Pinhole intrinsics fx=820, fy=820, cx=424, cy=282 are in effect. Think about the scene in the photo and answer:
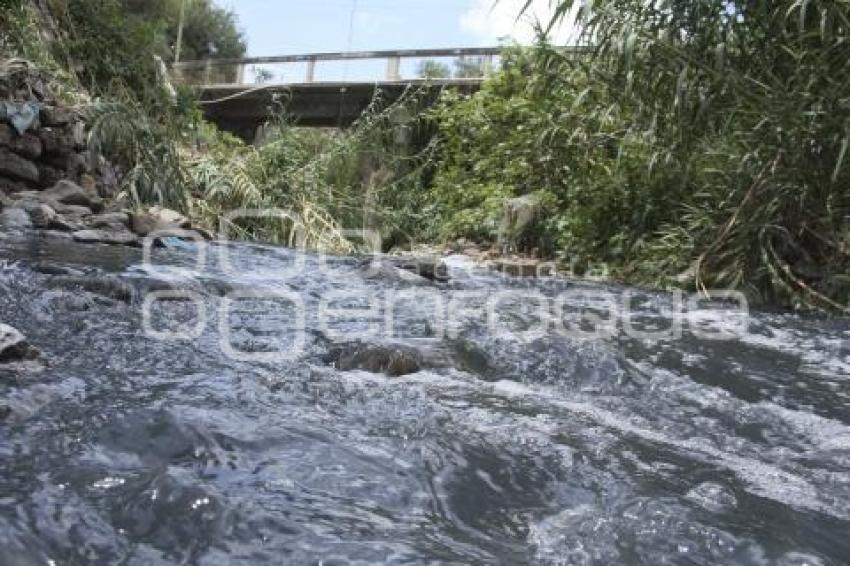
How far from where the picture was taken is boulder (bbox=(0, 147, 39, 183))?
228 inches

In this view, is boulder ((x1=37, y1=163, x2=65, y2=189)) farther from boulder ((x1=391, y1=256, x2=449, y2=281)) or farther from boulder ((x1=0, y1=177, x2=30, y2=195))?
boulder ((x1=391, y1=256, x2=449, y2=281))

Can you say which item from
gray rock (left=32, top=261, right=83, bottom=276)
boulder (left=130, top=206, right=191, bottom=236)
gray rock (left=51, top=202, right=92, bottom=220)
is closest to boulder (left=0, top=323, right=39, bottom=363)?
gray rock (left=32, top=261, right=83, bottom=276)

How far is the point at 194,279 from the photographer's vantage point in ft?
12.8

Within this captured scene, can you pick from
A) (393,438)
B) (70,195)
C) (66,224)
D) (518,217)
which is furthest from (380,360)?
(518,217)

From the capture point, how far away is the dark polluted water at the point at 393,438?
4.31 feet

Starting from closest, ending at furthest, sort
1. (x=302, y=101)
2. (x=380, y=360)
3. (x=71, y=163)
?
(x=380, y=360) → (x=71, y=163) → (x=302, y=101)

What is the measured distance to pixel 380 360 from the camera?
2484 mm

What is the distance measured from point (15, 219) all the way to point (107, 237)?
643 mm

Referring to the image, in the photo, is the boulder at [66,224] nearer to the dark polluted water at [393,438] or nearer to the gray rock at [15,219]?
the gray rock at [15,219]

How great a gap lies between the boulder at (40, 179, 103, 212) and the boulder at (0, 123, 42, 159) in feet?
1.25

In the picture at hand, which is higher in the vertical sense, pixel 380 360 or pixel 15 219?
pixel 15 219

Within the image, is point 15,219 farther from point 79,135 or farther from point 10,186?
point 79,135

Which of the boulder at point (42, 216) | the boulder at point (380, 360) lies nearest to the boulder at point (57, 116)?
the boulder at point (42, 216)

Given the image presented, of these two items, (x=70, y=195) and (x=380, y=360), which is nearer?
(x=380, y=360)
